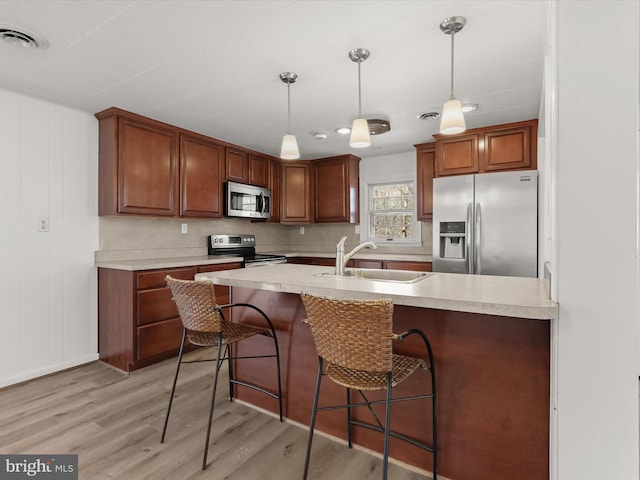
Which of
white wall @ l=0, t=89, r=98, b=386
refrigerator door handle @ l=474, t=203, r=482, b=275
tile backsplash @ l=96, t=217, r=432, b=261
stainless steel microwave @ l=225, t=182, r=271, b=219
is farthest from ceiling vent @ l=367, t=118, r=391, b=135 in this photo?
white wall @ l=0, t=89, r=98, b=386

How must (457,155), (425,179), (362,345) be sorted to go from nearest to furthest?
1. (362,345)
2. (457,155)
3. (425,179)

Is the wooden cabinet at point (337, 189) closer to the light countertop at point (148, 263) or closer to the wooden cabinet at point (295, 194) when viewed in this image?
the wooden cabinet at point (295, 194)

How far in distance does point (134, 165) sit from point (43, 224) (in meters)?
0.86

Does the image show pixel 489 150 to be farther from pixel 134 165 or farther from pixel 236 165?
pixel 134 165

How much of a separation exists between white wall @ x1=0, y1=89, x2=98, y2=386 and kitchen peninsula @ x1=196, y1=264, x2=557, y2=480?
7.09 ft

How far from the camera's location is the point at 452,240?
3549 mm

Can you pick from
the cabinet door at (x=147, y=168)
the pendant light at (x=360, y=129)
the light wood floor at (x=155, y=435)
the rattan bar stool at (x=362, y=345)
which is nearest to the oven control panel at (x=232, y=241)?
the cabinet door at (x=147, y=168)

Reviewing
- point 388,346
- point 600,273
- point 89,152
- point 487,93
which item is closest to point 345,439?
point 388,346

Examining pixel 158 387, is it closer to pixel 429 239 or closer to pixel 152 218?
pixel 152 218

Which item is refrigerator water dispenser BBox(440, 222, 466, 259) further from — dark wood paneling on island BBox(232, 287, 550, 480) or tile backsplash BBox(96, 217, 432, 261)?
dark wood paneling on island BBox(232, 287, 550, 480)

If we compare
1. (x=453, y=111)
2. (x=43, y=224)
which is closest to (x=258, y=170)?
(x=43, y=224)

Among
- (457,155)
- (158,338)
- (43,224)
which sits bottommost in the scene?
(158,338)

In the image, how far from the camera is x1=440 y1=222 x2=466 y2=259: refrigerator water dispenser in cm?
347

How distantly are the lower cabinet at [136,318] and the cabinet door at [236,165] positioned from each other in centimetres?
140
